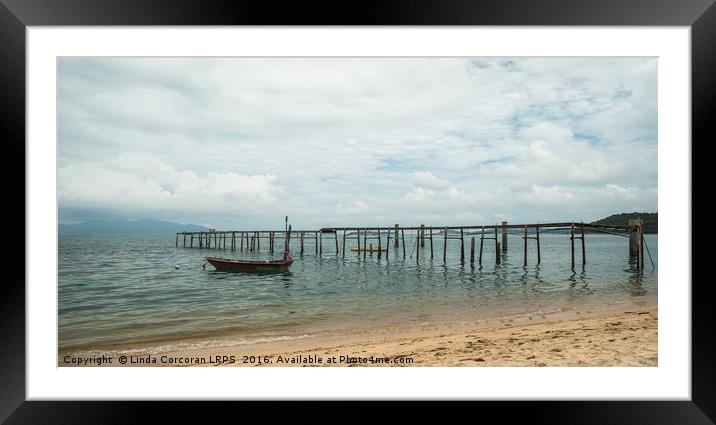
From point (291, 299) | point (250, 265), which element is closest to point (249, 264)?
point (250, 265)

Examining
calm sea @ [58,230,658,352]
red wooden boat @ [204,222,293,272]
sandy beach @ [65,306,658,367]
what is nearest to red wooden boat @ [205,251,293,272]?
red wooden boat @ [204,222,293,272]

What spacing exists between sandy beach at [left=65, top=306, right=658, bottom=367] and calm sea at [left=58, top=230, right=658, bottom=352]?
0.80m

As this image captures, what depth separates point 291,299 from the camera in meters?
10.8

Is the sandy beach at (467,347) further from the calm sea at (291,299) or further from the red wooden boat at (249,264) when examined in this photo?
the red wooden boat at (249,264)

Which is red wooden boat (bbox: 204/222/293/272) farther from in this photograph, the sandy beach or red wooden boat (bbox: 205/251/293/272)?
the sandy beach

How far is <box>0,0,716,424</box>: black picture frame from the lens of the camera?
3203mm

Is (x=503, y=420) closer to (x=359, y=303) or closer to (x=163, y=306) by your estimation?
(x=359, y=303)

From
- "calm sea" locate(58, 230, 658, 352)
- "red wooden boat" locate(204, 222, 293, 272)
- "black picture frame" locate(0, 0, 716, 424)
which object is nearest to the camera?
"black picture frame" locate(0, 0, 716, 424)

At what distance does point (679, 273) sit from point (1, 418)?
5761 millimetres
